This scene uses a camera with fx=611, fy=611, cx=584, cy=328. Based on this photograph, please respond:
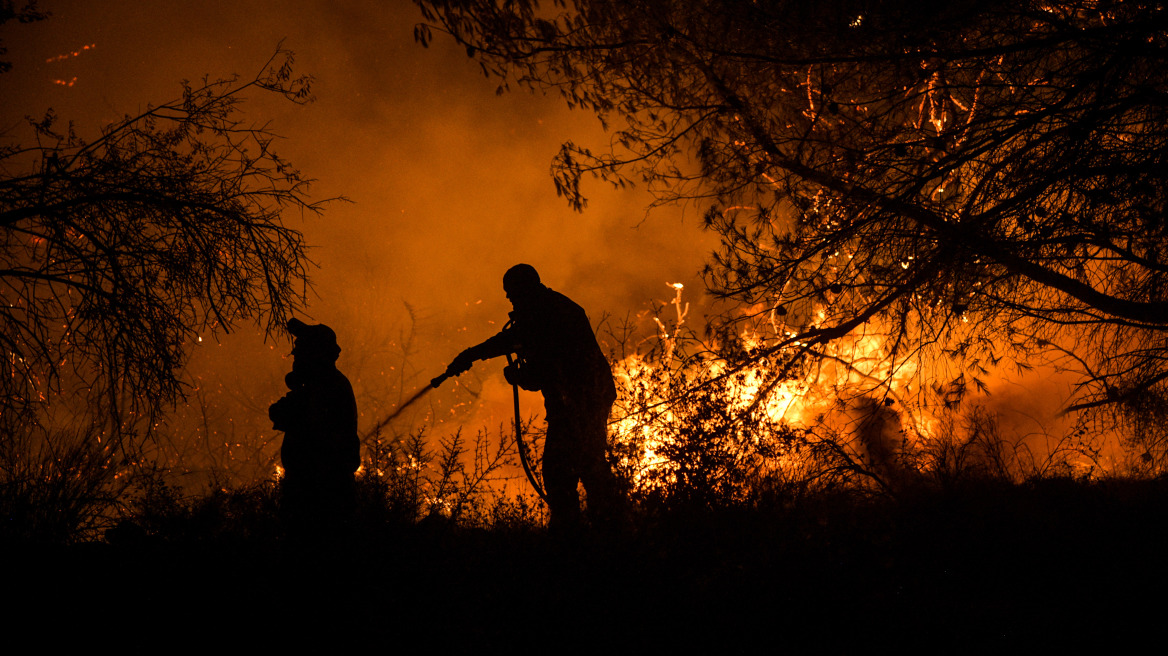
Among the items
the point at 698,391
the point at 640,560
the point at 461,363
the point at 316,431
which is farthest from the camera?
the point at 698,391

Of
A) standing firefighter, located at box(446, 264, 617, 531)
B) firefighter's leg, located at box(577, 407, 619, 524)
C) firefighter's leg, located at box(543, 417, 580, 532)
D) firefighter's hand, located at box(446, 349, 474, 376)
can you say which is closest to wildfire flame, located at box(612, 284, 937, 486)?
firefighter's leg, located at box(577, 407, 619, 524)

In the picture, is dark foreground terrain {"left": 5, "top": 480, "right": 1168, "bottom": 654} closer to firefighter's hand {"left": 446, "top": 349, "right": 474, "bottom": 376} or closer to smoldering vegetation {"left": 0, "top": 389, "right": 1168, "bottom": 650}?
smoldering vegetation {"left": 0, "top": 389, "right": 1168, "bottom": 650}

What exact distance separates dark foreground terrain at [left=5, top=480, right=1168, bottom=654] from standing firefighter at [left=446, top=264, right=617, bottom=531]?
55 centimetres

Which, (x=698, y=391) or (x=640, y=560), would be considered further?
(x=698, y=391)

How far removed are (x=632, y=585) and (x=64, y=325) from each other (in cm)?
415

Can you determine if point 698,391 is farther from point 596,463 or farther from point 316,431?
point 316,431

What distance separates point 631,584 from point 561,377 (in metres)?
1.93

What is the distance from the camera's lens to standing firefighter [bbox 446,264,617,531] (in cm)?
486

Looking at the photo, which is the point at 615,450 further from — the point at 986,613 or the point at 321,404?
the point at 986,613

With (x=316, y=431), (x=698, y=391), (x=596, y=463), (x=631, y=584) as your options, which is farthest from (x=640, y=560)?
(x=316, y=431)

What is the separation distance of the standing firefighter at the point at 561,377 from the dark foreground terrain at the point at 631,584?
0.55m

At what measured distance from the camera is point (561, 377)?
5.07 m

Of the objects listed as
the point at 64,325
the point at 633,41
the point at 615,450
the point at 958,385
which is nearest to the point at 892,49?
the point at 633,41

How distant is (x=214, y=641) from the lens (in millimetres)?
3012
